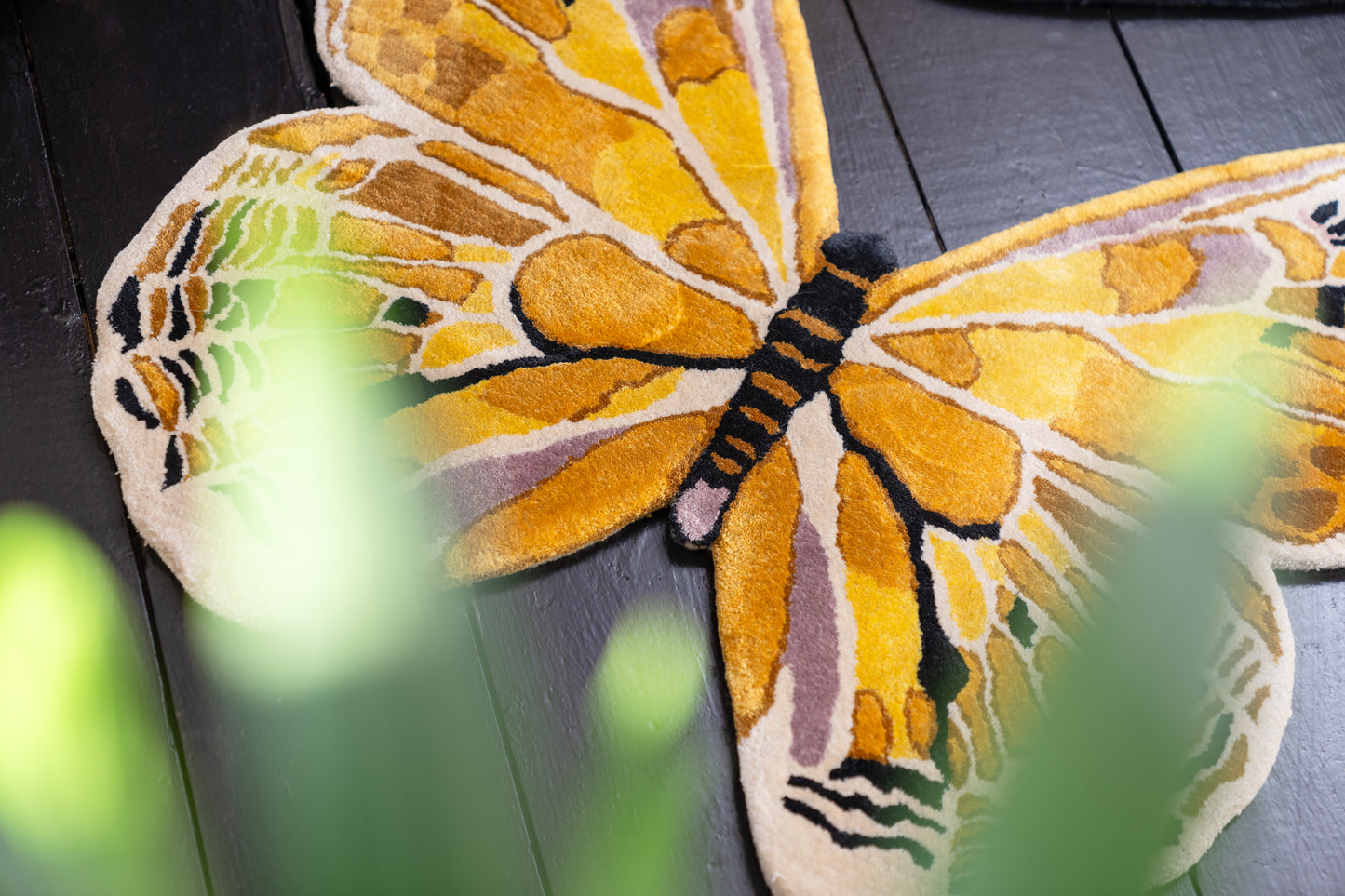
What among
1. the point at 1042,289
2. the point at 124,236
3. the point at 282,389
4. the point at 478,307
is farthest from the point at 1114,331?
the point at 124,236

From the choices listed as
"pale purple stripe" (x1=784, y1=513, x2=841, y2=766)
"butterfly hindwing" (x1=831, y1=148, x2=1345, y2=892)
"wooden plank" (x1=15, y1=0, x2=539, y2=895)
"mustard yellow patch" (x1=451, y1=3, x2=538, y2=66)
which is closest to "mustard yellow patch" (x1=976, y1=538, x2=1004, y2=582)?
"butterfly hindwing" (x1=831, y1=148, x2=1345, y2=892)

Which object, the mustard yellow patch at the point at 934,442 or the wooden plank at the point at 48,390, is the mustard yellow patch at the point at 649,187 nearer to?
the mustard yellow patch at the point at 934,442

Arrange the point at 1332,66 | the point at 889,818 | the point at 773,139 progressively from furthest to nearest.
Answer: the point at 1332,66
the point at 773,139
the point at 889,818

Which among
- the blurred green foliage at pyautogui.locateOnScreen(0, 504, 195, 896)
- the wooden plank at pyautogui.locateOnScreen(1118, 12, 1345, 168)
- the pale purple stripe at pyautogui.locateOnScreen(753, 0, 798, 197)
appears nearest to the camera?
the blurred green foliage at pyautogui.locateOnScreen(0, 504, 195, 896)

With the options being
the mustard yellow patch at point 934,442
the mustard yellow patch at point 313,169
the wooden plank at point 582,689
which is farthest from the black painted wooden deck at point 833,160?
the mustard yellow patch at point 934,442

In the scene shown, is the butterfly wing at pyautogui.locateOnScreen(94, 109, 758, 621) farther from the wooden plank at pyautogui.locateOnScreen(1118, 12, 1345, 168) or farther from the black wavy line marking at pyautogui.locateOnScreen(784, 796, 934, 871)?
the wooden plank at pyautogui.locateOnScreen(1118, 12, 1345, 168)

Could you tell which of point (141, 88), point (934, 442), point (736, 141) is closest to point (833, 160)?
point (736, 141)

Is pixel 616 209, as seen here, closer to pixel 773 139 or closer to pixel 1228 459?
pixel 773 139
